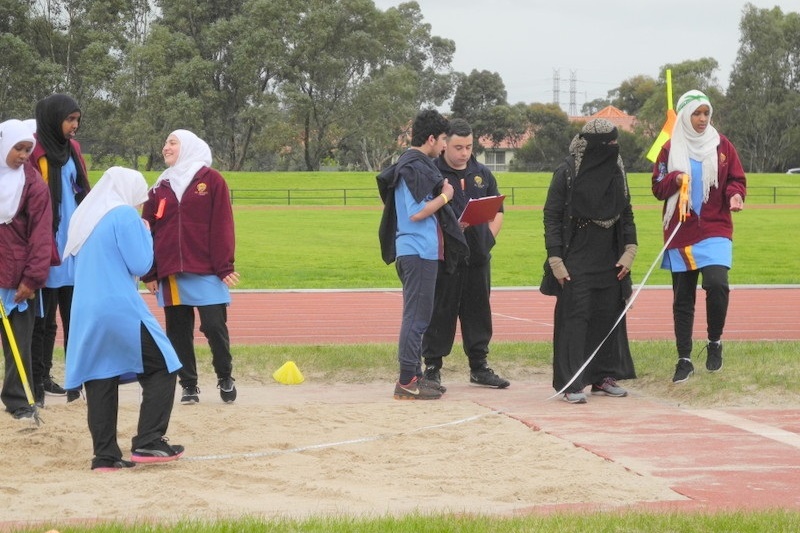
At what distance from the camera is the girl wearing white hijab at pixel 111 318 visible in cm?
612

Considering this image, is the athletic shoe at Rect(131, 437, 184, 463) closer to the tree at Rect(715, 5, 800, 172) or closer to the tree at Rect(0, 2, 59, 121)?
the tree at Rect(0, 2, 59, 121)

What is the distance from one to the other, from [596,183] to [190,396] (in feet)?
10.6

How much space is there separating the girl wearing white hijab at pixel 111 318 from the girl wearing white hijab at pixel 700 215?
4.19 m

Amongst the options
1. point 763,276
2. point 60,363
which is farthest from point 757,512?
point 763,276

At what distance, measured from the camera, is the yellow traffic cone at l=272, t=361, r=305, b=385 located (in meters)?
9.59

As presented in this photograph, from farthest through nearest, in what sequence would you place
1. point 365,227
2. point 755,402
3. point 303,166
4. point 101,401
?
point 303,166, point 365,227, point 755,402, point 101,401

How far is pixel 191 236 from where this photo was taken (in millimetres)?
8141

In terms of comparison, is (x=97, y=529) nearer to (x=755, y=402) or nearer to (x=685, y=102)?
(x=755, y=402)

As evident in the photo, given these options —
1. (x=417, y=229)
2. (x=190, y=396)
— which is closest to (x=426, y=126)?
(x=417, y=229)

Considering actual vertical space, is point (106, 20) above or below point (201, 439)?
above

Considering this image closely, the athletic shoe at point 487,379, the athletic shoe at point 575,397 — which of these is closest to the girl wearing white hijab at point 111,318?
the athletic shoe at point 575,397

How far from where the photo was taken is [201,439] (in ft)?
23.1

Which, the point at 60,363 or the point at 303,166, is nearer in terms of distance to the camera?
the point at 60,363

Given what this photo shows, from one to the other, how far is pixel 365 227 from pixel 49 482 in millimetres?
28379
